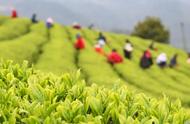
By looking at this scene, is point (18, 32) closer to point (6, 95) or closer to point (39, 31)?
point (39, 31)

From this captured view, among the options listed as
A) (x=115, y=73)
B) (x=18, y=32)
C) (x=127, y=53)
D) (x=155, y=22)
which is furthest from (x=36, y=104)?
(x=155, y=22)

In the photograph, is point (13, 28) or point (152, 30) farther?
point (152, 30)

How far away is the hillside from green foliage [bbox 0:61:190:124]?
16595 mm

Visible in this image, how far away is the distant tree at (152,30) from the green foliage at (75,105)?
8844 cm

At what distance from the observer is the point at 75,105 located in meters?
6.71

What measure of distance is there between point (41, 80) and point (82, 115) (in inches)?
82.4

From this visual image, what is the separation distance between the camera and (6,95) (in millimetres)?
7270

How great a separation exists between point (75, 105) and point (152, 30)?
91.4 meters

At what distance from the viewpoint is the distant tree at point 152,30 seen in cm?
9612

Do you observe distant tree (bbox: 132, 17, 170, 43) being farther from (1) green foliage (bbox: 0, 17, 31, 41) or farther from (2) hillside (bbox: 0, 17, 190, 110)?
(2) hillside (bbox: 0, 17, 190, 110)

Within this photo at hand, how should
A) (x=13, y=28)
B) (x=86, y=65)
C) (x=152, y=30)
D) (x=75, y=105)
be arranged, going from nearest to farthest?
1. (x=75, y=105)
2. (x=86, y=65)
3. (x=13, y=28)
4. (x=152, y=30)

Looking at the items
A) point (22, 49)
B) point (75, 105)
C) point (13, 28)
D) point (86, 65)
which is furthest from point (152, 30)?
point (75, 105)

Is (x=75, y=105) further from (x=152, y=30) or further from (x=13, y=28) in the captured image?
(x=152, y=30)

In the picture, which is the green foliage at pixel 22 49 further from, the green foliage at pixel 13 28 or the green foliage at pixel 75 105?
the green foliage at pixel 75 105
